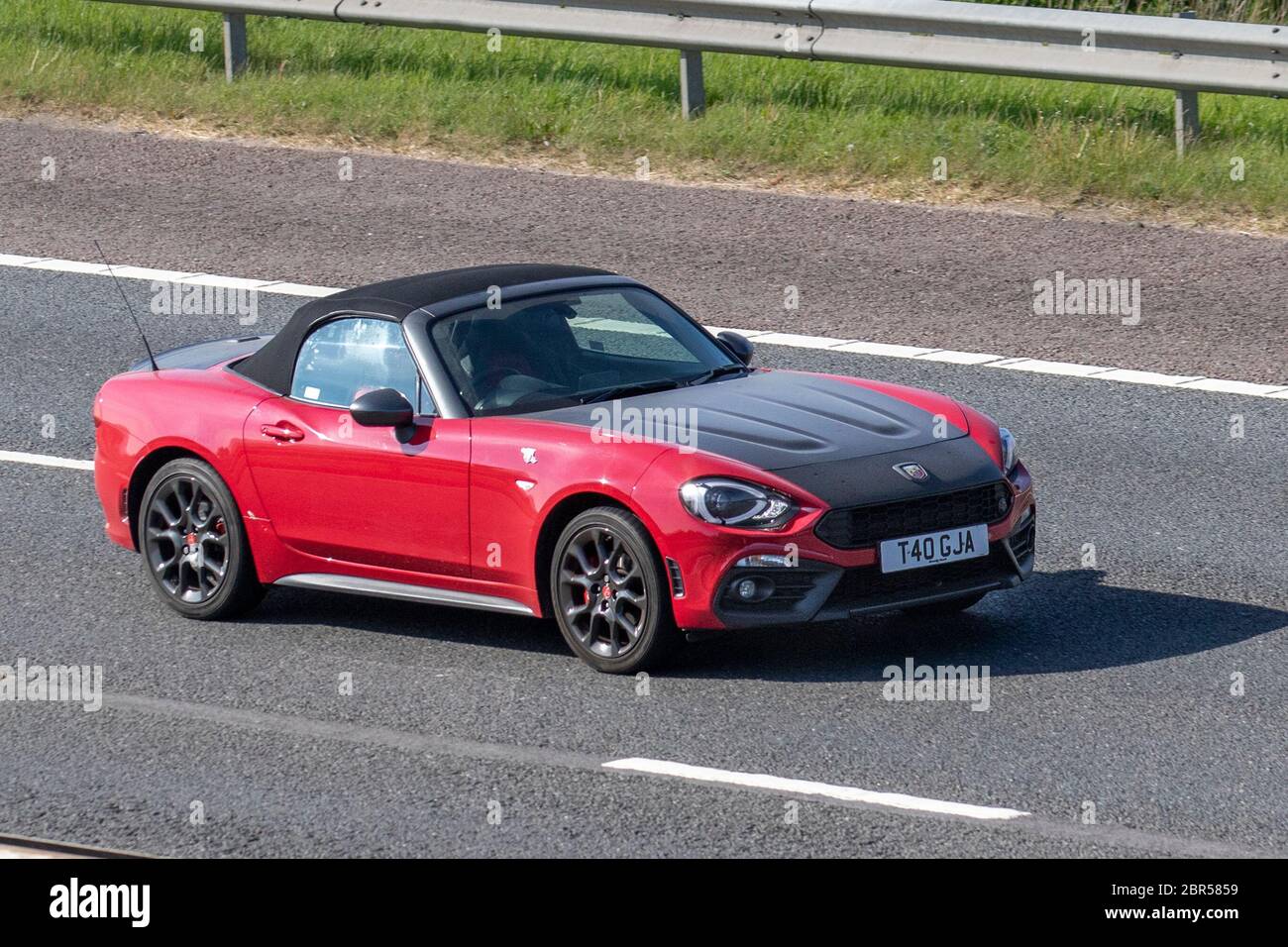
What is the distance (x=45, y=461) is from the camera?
11125 millimetres

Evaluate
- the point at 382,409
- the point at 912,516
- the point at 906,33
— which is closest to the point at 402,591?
the point at 382,409

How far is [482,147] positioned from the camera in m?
15.9

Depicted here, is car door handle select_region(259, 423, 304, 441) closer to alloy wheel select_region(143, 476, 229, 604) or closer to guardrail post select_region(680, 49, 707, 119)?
alloy wheel select_region(143, 476, 229, 604)

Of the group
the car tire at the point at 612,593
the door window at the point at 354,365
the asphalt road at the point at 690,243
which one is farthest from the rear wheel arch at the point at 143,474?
the asphalt road at the point at 690,243

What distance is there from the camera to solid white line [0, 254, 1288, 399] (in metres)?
11.6

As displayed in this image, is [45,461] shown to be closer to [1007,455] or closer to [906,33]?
[1007,455]

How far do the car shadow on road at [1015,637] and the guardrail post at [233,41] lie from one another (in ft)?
32.5

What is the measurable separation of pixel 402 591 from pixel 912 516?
79.8 inches

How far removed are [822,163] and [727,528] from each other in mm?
7703

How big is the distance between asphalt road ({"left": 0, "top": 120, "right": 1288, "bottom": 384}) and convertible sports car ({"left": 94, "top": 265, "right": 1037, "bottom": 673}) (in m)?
3.76

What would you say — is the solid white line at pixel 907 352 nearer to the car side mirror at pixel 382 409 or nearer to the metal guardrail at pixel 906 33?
the metal guardrail at pixel 906 33

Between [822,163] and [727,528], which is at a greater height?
[822,163]
